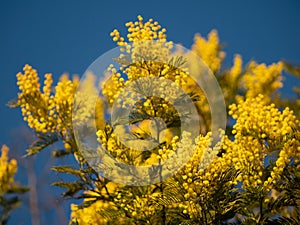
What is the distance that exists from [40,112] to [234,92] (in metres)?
4.43

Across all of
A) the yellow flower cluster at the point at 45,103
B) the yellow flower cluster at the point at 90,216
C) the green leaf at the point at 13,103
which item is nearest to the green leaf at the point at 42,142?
the yellow flower cluster at the point at 45,103

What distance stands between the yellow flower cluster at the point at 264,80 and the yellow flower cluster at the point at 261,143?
182 inches

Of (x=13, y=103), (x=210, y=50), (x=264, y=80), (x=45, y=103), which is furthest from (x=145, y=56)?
(x=210, y=50)

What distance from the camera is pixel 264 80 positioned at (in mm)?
11688

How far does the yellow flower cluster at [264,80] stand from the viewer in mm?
11633

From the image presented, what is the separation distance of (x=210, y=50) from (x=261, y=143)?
5932 millimetres

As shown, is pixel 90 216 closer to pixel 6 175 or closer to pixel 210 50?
pixel 6 175

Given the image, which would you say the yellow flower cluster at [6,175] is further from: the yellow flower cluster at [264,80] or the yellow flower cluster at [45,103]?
the yellow flower cluster at [264,80]

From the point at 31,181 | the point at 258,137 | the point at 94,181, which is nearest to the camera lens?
the point at 258,137

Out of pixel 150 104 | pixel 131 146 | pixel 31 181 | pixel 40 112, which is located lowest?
pixel 131 146

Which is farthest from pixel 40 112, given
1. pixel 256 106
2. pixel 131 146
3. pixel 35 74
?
pixel 256 106

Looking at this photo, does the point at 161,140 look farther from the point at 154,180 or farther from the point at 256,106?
the point at 256,106

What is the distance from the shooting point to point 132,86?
25.3 feet

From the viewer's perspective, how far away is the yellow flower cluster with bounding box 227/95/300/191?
6559 millimetres
